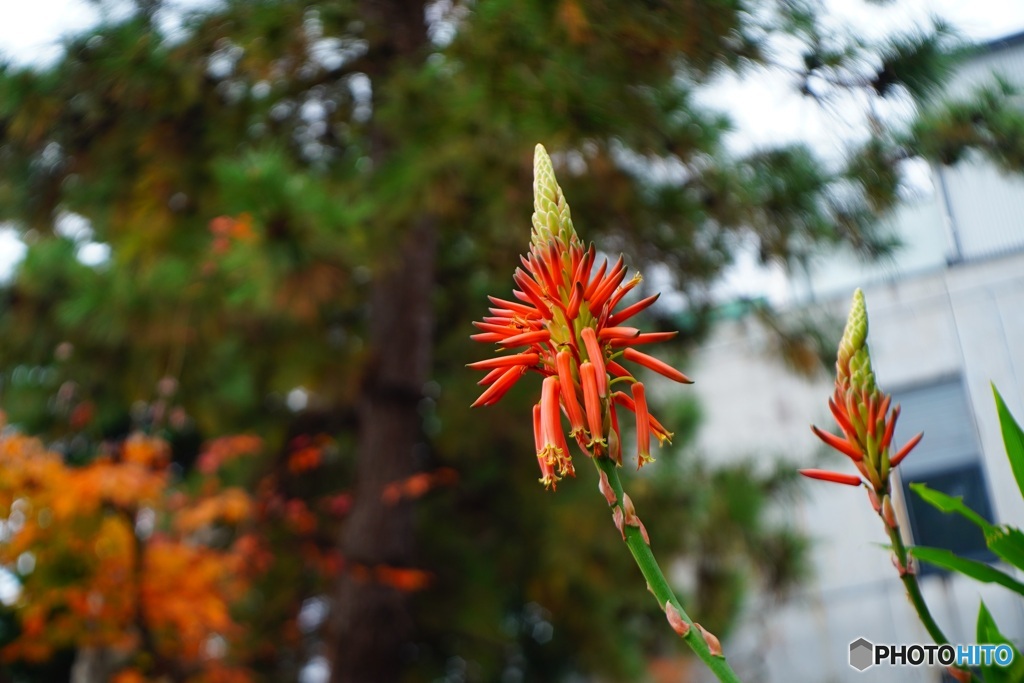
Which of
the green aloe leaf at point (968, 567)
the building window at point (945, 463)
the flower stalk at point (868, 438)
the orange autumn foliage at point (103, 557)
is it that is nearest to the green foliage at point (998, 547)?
the green aloe leaf at point (968, 567)

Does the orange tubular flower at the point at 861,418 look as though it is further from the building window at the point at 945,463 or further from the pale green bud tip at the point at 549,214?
the building window at the point at 945,463

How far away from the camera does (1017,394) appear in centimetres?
162

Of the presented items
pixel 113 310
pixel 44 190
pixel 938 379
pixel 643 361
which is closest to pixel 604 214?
pixel 938 379

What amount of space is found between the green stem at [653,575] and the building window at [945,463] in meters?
1.56

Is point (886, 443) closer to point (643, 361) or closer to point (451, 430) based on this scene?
point (643, 361)

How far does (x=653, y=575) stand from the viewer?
2.05 feet

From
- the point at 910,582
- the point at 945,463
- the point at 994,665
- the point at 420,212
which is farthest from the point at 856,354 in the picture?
the point at 420,212

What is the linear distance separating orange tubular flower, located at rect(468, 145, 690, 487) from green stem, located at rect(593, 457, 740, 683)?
0.04 ft

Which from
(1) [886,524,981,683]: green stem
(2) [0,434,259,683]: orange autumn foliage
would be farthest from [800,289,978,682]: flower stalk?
(2) [0,434,259,683]: orange autumn foliage

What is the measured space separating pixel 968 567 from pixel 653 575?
36cm

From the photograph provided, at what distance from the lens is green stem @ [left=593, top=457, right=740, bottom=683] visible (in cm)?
62

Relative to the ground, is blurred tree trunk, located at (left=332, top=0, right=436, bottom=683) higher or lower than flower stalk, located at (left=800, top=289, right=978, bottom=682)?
lower

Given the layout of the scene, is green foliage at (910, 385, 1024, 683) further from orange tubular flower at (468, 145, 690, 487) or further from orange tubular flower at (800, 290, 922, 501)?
orange tubular flower at (468, 145, 690, 487)

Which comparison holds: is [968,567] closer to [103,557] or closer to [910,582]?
[910,582]
